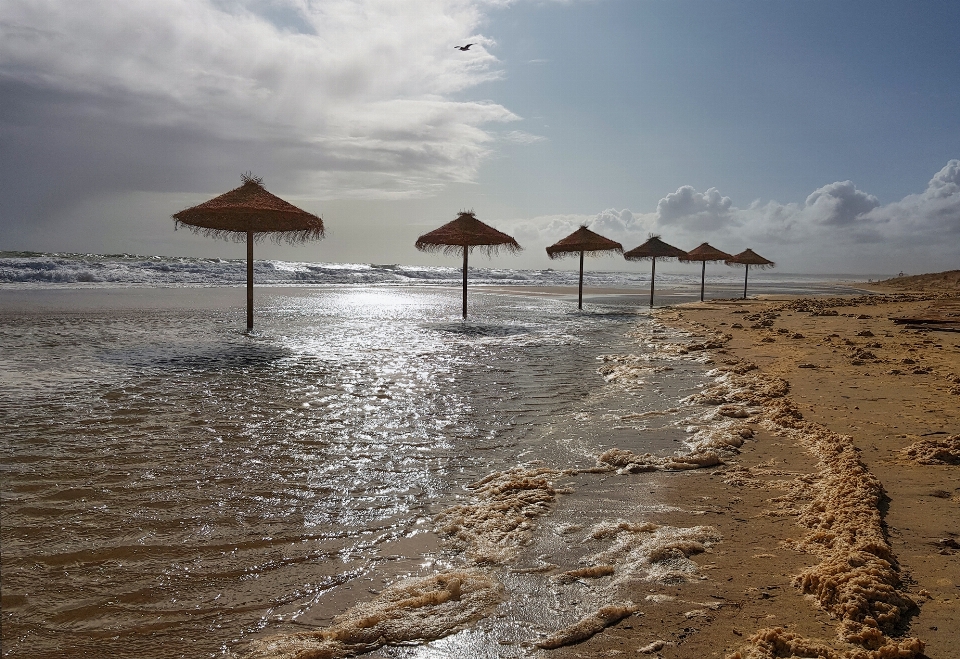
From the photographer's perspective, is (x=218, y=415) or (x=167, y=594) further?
(x=218, y=415)

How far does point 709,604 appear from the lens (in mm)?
2076

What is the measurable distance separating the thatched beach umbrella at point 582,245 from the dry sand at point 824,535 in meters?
13.8

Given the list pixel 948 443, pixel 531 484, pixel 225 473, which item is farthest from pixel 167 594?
pixel 948 443

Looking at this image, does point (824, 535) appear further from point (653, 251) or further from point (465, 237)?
point (653, 251)

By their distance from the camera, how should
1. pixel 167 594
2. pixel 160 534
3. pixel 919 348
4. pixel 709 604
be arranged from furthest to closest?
1. pixel 919 348
2. pixel 160 534
3. pixel 167 594
4. pixel 709 604

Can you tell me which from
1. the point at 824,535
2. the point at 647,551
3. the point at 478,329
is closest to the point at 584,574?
the point at 647,551

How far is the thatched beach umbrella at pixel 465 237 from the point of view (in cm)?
1565

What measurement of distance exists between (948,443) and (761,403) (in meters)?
1.62

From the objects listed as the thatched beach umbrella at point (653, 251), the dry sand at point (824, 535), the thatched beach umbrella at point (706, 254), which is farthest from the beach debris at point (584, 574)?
the thatched beach umbrella at point (706, 254)

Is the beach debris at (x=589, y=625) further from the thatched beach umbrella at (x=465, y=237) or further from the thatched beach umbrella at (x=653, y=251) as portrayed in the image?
the thatched beach umbrella at (x=653, y=251)

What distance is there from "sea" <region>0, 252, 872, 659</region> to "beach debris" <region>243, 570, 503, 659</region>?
0.03m

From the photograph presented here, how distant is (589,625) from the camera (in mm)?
1991

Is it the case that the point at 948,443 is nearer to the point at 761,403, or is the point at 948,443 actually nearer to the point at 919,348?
the point at 761,403

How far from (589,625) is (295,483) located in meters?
2.10
